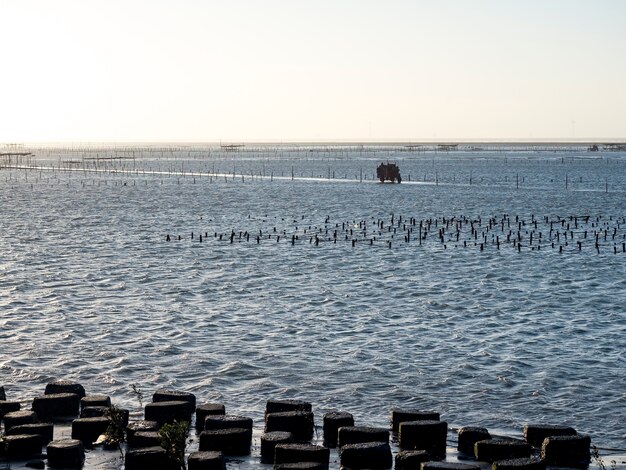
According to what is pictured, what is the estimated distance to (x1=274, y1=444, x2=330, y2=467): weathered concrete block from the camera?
75.4ft

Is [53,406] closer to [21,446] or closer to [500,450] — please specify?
[21,446]

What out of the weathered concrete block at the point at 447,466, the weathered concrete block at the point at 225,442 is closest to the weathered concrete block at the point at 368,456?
the weathered concrete block at the point at 447,466

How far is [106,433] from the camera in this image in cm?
2505

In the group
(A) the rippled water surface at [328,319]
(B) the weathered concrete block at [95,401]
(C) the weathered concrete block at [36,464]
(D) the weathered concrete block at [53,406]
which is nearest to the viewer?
(C) the weathered concrete block at [36,464]

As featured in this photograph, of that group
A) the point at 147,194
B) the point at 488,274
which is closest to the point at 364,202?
the point at 147,194

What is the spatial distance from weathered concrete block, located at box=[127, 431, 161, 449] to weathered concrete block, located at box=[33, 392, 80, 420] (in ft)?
13.1

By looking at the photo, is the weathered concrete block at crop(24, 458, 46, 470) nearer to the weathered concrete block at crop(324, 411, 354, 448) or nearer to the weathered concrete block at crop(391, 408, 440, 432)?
the weathered concrete block at crop(324, 411, 354, 448)

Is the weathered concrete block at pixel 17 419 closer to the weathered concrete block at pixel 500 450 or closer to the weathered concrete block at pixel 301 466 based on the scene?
the weathered concrete block at pixel 301 466

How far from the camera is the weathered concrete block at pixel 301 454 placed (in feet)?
75.4

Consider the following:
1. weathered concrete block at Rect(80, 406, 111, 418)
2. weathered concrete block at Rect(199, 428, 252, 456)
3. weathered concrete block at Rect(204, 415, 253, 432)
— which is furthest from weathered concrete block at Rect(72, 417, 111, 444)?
weathered concrete block at Rect(199, 428, 252, 456)

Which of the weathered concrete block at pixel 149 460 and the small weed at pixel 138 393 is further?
the small weed at pixel 138 393

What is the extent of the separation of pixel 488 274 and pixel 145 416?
3755cm

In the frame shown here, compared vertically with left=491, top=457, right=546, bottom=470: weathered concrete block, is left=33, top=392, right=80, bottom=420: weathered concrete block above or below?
below

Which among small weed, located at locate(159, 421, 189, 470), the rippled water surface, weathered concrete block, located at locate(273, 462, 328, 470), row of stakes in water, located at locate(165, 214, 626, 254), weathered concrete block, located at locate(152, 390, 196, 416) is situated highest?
small weed, located at locate(159, 421, 189, 470)
